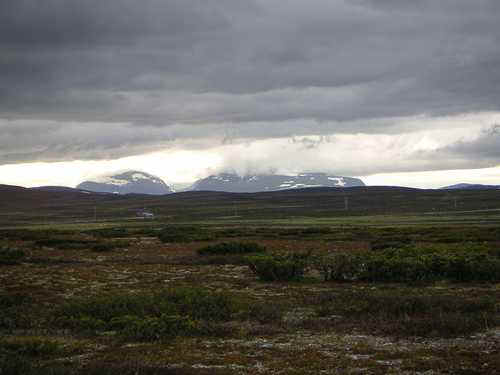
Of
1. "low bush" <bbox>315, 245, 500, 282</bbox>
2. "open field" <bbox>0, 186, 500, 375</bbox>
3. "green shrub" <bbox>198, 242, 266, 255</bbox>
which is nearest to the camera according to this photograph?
"open field" <bbox>0, 186, 500, 375</bbox>

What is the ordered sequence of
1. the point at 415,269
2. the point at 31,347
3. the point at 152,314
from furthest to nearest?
Result: the point at 415,269
the point at 152,314
the point at 31,347

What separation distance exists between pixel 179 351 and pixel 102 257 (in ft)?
104

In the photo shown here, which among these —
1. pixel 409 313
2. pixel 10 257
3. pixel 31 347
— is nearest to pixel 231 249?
pixel 10 257

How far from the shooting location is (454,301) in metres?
20.8

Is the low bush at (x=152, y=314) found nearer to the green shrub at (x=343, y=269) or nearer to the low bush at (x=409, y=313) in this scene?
the low bush at (x=409, y=313)

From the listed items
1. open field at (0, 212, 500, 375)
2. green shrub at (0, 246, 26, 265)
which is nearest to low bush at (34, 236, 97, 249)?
green shrub at (0, 246, 26, 265)

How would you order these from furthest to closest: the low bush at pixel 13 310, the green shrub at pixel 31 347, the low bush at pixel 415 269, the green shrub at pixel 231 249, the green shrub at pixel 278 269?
the green shrub at pixel 231 249
the green shrub at pixel 278 269
the low bush at pixel 415 269
the low bush at pixel 13 310
the green shrub at pixel 31 347

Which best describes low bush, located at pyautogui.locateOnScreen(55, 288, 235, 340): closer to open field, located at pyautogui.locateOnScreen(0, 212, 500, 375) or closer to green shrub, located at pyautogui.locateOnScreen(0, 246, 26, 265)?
open field, located at pyautogui.locateOnScreen(0, 212, 500, 375)

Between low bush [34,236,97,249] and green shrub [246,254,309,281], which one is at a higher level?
green shrub [246,254,309,281]

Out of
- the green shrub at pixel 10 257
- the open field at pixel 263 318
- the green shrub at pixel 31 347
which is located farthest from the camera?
the green shrub at pixel 10 257

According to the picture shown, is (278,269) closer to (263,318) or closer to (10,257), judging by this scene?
(263,318)

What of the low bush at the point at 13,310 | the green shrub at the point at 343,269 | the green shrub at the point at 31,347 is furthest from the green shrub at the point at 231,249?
the green shrub at the point at 31,347

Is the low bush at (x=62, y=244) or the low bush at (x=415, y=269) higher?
the low bush at (x=415, y=269)

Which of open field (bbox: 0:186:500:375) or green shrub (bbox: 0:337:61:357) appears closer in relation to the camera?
open field (bbox: 0:186:500:375)
